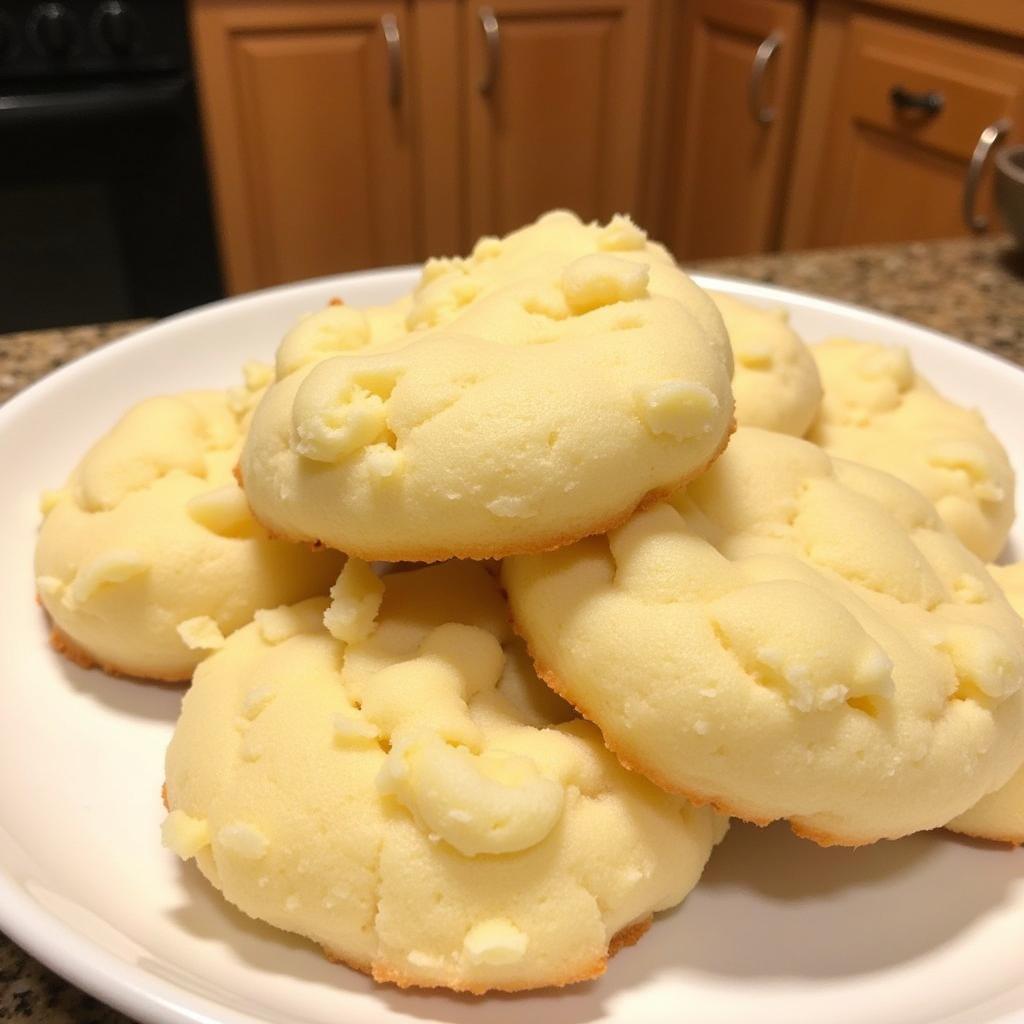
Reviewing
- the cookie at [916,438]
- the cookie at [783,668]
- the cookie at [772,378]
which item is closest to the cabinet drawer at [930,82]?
the cookie at [916,438]

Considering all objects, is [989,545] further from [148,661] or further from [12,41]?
[12,41]

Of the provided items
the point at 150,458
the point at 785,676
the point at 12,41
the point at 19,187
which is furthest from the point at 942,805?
the point at 12,41

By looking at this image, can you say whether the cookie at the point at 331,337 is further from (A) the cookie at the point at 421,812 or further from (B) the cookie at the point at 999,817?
(B) the cookie at the point at 999,817

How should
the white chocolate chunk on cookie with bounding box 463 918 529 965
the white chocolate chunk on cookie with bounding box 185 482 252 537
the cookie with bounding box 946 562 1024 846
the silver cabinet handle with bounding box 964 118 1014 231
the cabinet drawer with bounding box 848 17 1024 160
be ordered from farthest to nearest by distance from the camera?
the cabinet drawer with bounding box 848 17 1024 160 → the silver cabinet handle with bounding box 964 118 1014 231 → the white chocolate chunk on cookie with bounding box 185 482 252 537 → the cookie with bounding box 946 562 1024 846 → the white chocolate chunk on cookie with bounding box 463 918 529 965

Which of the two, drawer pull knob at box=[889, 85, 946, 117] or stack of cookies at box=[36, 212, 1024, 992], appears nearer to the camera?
stack of cookies at box=[36, 212, 1024, 992]

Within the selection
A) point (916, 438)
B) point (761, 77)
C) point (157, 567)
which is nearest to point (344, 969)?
point (157, 567)

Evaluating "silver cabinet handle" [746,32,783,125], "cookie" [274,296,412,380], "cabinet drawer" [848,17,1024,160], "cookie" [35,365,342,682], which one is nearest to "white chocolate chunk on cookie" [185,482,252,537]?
"cookie" [35,365,342,682]

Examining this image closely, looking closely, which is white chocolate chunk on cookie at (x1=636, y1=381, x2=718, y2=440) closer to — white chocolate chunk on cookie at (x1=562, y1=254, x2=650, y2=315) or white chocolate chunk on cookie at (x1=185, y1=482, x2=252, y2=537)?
white chocolate chunk on cookie at (x1=562, y1=254, x2=650, y2=315)
